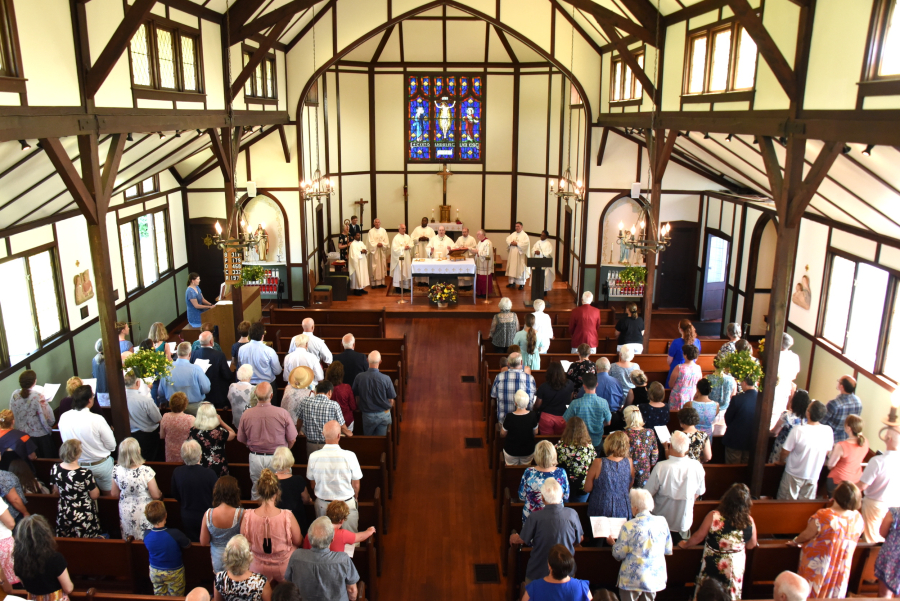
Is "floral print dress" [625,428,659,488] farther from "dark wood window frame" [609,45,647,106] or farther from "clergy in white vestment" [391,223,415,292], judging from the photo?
"clergy in white vestment" [391,223,415,292]

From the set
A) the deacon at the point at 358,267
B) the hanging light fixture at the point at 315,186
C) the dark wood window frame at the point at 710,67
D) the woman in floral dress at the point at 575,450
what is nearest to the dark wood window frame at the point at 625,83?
the dark wood window frame at the point at 710,67

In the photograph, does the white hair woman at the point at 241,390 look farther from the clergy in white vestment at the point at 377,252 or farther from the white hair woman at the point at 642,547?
the clergy in white vestment at the point at 377,252

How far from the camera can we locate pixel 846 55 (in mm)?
6488

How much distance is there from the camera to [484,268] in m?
17.3

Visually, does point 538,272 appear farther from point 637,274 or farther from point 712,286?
point 712,286

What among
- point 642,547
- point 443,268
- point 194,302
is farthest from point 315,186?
point 642,547

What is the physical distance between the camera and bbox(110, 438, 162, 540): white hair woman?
5691mm

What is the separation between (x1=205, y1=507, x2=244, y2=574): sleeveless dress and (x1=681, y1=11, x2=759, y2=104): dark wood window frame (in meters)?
7.80

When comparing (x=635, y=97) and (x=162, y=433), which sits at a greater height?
(x=635, y=97)

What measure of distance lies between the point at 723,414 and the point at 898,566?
9.90ft

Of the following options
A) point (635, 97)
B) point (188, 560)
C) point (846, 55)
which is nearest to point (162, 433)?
point (188, 560)

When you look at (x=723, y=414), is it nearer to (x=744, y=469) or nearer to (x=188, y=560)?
(x=744, y=469)

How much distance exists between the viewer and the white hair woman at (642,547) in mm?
4969

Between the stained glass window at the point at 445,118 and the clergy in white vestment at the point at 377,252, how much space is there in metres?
3.47
